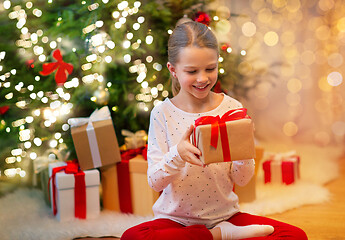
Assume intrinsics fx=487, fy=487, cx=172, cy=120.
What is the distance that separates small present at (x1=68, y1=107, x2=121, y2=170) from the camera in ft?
8.09

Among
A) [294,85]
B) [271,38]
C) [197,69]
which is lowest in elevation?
[294,85]

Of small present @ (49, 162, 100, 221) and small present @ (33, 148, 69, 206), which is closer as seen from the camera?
small present @ (49, 162, 100, 221)

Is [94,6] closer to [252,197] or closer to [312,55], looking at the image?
[252,197]

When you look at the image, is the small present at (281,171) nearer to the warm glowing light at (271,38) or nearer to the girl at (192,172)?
the girl at (192,172)

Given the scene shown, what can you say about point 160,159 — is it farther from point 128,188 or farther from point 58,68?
point 58,68

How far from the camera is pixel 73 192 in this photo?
2451mm

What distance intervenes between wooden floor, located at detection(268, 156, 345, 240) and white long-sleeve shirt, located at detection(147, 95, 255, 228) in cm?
64

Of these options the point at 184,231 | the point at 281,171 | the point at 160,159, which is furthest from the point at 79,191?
the point at 281,171

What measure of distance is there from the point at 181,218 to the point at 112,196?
94 centimetres

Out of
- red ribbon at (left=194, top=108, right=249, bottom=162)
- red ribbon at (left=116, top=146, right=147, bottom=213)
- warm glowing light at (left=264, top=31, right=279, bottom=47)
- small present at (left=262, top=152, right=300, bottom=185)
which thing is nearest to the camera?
red ribbon at (left=194, top=108, right=249, bottom=162)

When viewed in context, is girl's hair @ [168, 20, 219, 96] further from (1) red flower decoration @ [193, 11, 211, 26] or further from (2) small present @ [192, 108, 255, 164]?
(1) red flower decoration @ [193, 11, 211, 26]

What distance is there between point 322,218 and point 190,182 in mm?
1003

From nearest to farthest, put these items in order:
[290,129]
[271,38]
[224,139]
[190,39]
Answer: [224,139] → [190,39] → [271,38] → [290,129]

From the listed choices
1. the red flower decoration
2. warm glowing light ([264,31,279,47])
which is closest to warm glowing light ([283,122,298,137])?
warm glowing light ([264,31,279,47])
